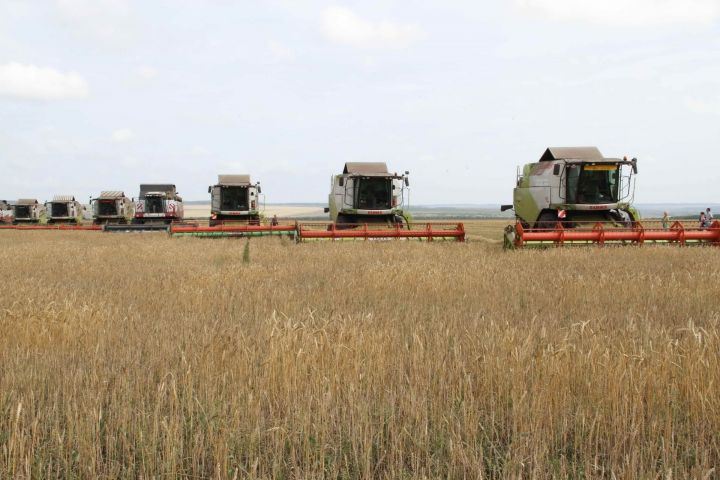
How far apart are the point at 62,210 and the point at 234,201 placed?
61.2 ft

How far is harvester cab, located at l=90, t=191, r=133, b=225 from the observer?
33.2 meters

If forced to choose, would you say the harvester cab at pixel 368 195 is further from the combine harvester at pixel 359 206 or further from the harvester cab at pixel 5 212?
the harvester cab at pixel 5 212

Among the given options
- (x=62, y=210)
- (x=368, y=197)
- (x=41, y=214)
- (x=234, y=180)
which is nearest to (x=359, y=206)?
(x=368, y=197)

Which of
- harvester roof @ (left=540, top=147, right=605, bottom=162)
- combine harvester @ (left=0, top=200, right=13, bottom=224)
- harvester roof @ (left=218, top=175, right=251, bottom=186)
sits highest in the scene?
harvester roof @ (left=540, top=147, right=605, bottom=162)

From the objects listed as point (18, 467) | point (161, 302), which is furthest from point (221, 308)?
point (18, 467)

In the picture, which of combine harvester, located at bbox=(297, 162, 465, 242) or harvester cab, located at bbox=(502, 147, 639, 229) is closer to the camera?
harvester cab, located at bbox=(502, 147, 639, 229)

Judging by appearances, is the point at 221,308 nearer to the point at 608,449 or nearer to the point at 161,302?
the point at 161,302

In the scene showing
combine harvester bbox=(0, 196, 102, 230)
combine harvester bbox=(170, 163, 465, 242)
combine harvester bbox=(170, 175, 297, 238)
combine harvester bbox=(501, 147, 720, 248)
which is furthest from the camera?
combine harvester bbox=(0, 196, 102, 230)

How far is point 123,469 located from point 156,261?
31.4 feet

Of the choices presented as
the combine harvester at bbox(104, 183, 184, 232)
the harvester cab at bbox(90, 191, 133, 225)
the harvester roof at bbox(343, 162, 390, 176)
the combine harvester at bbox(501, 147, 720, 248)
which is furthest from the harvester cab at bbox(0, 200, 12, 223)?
the combine harvester at bbox(501, 147, 720, 248)

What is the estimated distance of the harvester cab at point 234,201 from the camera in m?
24.2

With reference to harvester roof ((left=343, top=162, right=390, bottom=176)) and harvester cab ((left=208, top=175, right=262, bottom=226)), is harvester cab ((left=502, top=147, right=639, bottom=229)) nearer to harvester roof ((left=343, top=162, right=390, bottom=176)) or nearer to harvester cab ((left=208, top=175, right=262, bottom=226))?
harvester roof ((left=343, top=162, right=390, bottom=176))

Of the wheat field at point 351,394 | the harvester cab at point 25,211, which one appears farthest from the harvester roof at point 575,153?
the harvester cab at point 25,211

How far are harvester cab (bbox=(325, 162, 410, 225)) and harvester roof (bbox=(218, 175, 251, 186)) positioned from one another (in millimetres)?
6031
